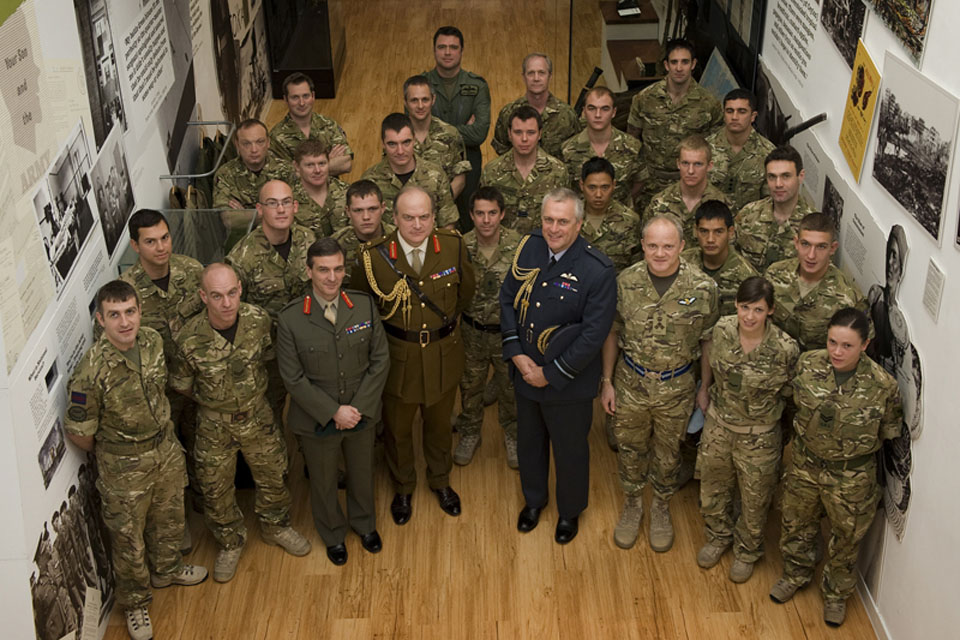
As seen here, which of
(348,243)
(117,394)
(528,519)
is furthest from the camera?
(348,243)

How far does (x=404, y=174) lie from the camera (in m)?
5.98

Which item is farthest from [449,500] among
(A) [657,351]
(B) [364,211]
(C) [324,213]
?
(C) [324,213]

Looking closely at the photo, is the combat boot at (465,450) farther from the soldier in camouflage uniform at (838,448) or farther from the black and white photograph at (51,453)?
the black and white photograph at (51,453)

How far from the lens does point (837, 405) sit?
→ 437cm

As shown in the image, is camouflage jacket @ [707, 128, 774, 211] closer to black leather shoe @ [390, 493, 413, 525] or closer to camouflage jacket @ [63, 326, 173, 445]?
black leather shoe @ [390, 493, 413, 525]

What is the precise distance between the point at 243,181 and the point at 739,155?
2.90 metres

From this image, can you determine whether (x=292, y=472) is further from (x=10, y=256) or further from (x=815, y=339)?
(x=815, y=339)

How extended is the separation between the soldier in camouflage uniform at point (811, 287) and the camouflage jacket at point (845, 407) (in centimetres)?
39

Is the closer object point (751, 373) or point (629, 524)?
point (751, 373)

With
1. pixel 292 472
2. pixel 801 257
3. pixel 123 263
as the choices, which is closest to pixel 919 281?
pixel 801 257

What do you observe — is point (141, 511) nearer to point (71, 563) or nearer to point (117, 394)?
point (71, 563)

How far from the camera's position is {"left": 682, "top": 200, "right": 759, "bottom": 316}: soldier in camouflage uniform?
4.97 meters

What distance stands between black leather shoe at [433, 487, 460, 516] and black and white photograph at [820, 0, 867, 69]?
3039 mm

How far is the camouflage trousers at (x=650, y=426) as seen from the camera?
4879 mm
